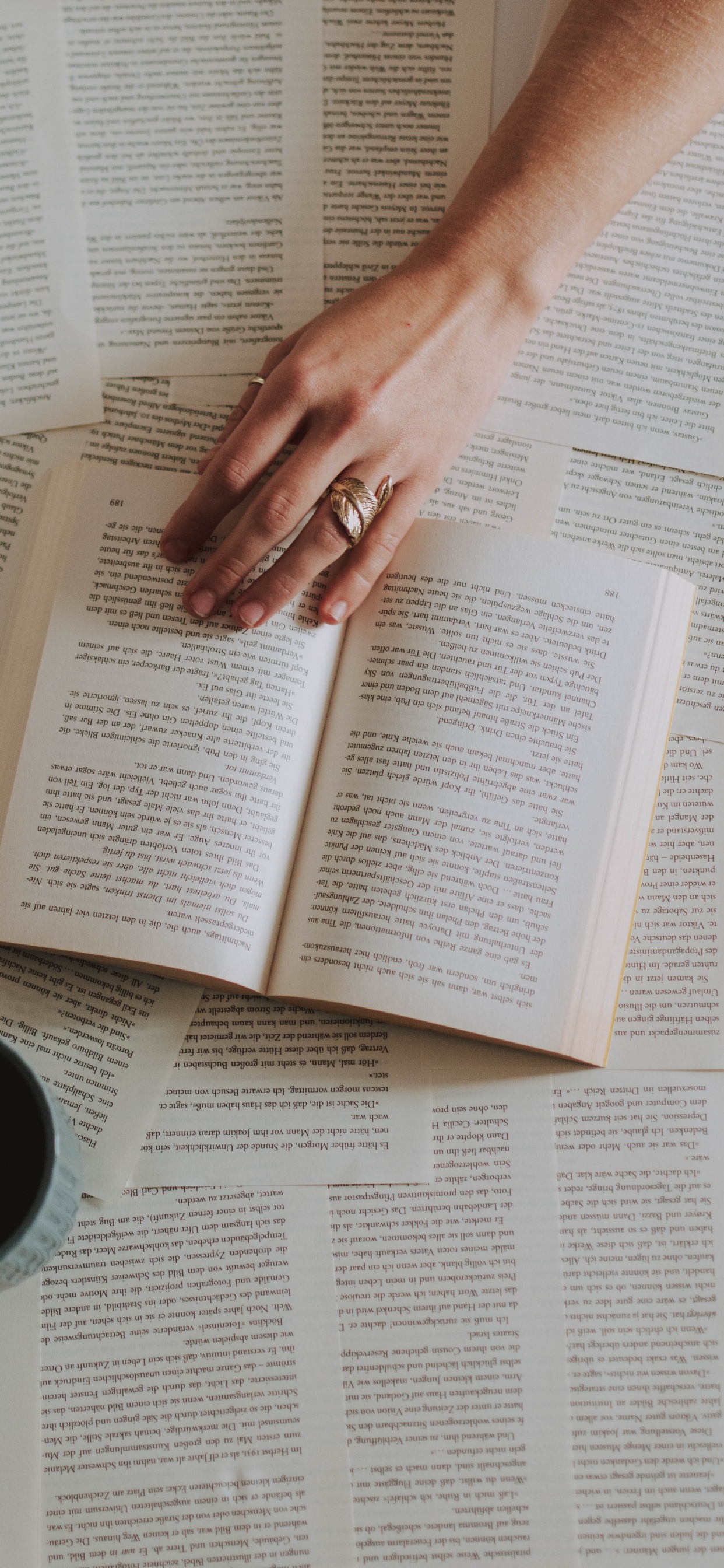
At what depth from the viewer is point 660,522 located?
75 centimetres

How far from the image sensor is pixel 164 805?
668 millimetres

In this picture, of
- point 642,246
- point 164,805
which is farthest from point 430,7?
point 164,805

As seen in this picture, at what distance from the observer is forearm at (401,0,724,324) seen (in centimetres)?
71

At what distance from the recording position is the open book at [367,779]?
0.66 metres

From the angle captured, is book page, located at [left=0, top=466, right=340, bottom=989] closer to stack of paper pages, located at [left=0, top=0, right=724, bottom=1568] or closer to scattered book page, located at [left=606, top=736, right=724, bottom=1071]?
stack of paper pages, located at [left=0, top=0, right=724, bottom=1568]

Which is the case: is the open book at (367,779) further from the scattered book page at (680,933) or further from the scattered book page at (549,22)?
the scattered book page at (549,22)

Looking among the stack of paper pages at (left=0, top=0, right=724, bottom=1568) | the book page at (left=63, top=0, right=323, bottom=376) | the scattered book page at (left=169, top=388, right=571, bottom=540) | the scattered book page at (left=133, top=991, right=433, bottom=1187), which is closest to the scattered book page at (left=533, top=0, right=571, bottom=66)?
the book page at (left=63, top=0, right=323, bottom=376)

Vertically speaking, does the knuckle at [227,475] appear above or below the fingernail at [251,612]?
above

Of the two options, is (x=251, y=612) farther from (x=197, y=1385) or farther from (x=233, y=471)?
(x=197, y=1385)

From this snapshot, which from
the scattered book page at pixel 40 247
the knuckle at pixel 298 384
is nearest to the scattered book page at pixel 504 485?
the knuckle at pixel 298 384

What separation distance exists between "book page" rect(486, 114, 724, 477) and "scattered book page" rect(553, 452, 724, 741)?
13 millimetres

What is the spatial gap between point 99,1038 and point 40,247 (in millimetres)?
559

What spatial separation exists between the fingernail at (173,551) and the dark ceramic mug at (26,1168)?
31 cm

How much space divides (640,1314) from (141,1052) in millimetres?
349
